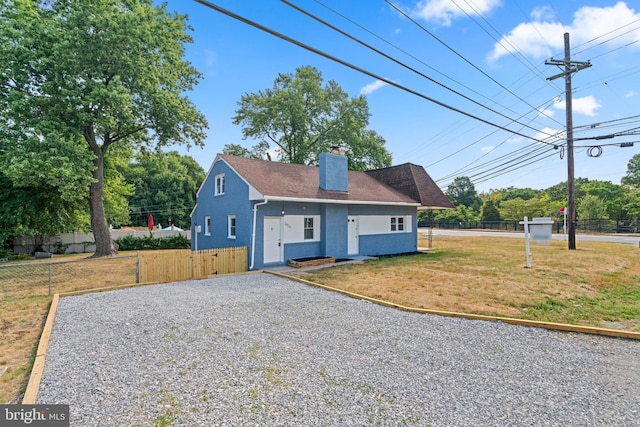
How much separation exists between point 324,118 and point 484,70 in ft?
73.9

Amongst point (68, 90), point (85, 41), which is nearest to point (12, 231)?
point (68, 90)

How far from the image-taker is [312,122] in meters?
31.3

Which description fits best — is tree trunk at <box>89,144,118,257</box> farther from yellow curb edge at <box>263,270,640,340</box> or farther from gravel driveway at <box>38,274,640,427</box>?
yellow curb edge at <box>263,270,640,340</box>

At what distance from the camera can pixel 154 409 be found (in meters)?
3.12

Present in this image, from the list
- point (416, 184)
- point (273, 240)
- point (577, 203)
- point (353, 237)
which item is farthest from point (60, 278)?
point (577, 203)

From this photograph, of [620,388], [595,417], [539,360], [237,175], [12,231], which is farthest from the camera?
[12,231]

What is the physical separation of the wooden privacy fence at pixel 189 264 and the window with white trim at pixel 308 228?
9.70 feet

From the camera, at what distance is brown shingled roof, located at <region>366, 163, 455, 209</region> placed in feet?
58.3

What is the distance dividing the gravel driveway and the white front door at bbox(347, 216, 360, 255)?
8717 millimetres

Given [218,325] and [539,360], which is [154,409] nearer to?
[218,325]

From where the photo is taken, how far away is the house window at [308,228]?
531 inches

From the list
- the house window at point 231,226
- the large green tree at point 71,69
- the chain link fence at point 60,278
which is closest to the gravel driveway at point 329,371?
the chain link fence at point 60,278

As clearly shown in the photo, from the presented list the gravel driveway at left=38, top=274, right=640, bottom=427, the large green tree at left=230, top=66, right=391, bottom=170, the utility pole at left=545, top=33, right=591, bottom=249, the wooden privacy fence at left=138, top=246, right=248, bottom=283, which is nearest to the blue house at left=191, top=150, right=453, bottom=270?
the wooden privacy fence at left=138, top=246, right=248, bottom=283

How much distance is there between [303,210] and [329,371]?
9661mm
